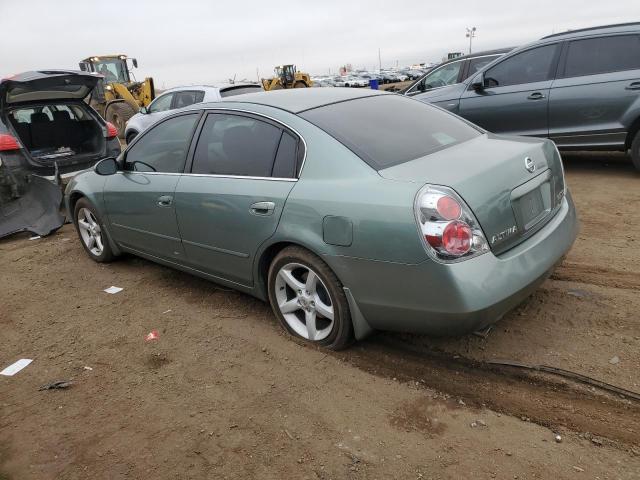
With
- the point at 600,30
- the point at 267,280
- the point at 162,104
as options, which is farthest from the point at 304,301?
the point at 162,104

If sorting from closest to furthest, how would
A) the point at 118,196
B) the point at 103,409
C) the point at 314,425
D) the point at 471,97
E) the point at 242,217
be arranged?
1. the point at 314,425
2. the point at 103,409
3. the point at 242,217
4. the point at 118,196
5. the point at 471,97

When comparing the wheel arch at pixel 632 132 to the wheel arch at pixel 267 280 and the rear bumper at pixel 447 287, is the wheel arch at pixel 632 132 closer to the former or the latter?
the rear bumper at pixel 447 287

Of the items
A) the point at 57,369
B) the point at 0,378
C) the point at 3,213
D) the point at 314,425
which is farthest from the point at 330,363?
the point at 3,213

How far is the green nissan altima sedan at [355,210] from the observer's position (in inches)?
99.9

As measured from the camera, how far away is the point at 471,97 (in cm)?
722

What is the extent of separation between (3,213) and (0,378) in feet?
12.7

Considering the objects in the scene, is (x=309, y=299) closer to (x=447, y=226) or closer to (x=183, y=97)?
(x=447, y=226)

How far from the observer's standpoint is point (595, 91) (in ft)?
20.0

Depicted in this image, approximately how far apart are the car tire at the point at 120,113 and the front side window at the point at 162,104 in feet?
13.6

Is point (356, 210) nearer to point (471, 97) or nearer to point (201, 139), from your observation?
point (201, 139)

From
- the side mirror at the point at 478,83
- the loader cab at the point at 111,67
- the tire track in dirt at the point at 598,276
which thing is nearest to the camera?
the tire track in dirt at the point at 598,276

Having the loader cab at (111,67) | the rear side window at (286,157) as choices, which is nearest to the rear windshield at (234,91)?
the rear side window at (286,157)

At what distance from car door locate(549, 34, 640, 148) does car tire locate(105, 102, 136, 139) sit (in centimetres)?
1264

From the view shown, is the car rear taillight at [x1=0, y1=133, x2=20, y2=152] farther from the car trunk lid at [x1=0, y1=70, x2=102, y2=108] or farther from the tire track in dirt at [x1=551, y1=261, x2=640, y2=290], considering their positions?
the tire track in dirt at [x1=551, y1=261, x2=640, y2=290]
